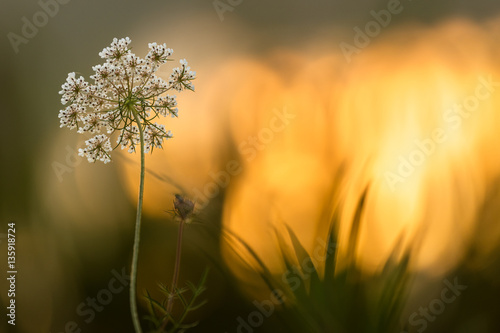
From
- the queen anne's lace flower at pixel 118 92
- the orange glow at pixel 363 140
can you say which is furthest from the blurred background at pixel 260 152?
the queen anne's lace flower at pixel 118 92

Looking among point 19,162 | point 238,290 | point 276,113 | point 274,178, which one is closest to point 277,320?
point 238,290

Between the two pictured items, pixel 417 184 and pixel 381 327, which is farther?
pixel 417 184

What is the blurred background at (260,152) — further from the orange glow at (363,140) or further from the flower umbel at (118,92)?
the flower umbel at (118,92)

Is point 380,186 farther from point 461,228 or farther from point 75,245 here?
point 75,245

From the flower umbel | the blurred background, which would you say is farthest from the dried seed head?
the blurred background

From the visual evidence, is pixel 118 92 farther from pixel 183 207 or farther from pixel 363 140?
A: pixel 363 140

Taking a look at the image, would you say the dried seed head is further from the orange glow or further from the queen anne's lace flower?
the orange glow
